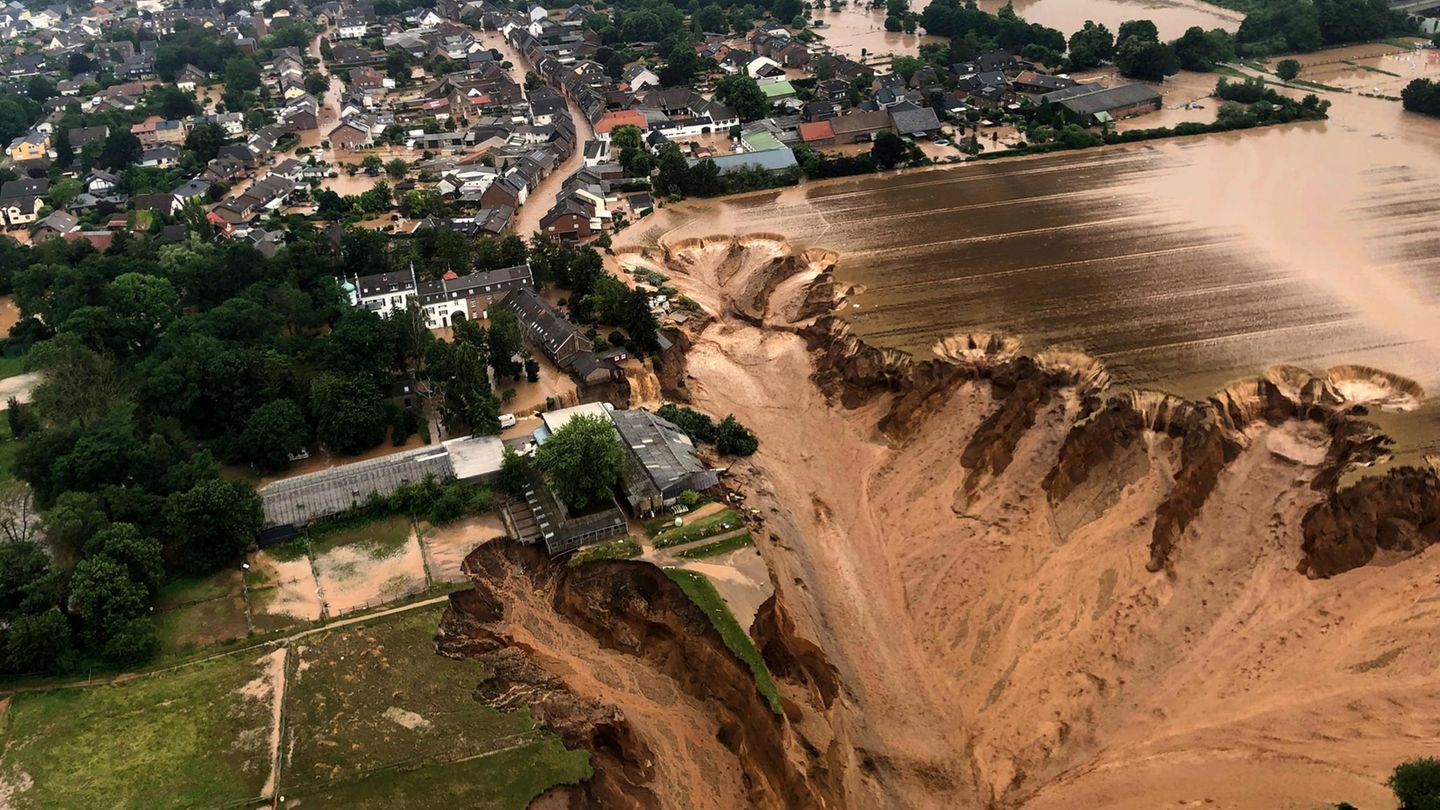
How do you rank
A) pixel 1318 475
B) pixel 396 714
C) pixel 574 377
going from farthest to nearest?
1. pixel 574 377
2. pixel 1318 475
3. pixel 396 714

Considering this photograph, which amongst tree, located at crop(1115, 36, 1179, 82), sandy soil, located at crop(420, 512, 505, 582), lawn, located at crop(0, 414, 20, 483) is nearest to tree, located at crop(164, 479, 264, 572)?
sandy soil, located at crop(420, 512, 505, 582)

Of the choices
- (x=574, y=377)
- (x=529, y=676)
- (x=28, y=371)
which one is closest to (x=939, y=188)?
(x=574, y=377)

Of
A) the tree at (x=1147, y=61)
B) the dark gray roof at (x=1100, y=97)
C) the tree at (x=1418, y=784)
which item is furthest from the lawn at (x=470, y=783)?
the tree at (x=1147, y=61)

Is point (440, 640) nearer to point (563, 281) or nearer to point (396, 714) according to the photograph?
point (396, 714)

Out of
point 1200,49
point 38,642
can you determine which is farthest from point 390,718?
point 1200,49

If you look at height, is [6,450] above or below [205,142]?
below

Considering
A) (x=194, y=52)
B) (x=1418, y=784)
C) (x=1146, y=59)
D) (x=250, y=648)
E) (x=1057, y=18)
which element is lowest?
(x=250, y=648)

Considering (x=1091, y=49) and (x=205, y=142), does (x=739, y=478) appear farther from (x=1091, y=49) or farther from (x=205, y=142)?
(x=1091, y=49)
